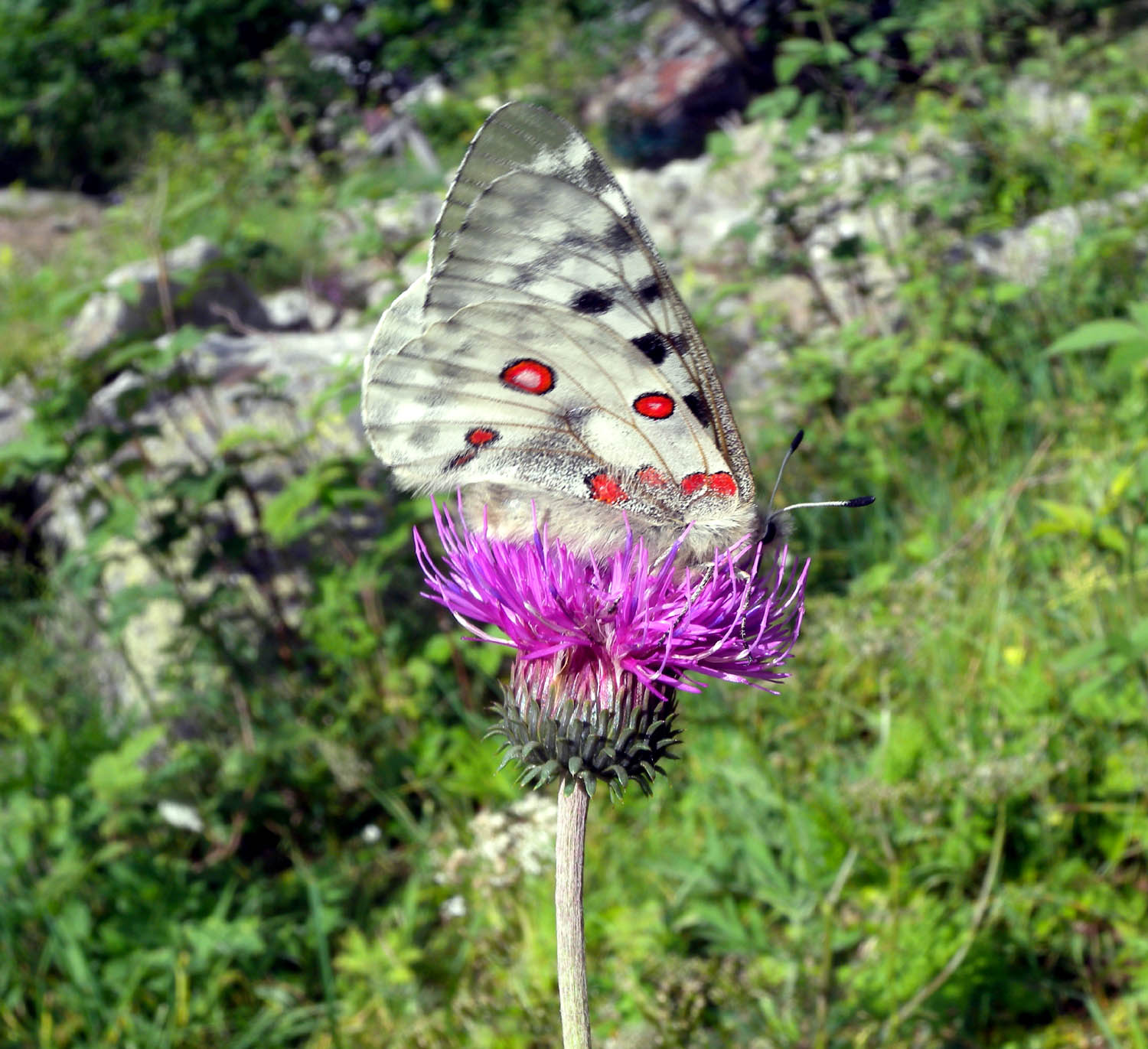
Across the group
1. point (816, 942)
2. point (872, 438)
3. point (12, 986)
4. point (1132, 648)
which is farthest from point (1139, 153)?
point (12, 986)

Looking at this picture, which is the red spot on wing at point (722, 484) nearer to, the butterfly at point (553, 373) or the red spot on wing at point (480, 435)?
the butterfly at point (553, 373)

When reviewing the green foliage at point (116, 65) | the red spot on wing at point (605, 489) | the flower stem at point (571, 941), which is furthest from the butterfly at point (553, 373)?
the green foliage at point (116, 65)

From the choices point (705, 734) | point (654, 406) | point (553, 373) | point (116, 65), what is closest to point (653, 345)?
point (654, 406)

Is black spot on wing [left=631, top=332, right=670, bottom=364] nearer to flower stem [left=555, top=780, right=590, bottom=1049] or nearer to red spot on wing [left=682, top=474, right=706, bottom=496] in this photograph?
red spot on wing [left=682, top=474, right=706, bottom=496]

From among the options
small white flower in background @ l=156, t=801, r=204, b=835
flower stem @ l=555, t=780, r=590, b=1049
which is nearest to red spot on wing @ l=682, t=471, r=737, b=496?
flower stem @ l=555, t=780, r=590, b=1049

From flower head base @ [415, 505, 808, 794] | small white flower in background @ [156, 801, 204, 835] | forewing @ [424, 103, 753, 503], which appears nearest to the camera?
flower head base @ [415, 505, 808, 794]

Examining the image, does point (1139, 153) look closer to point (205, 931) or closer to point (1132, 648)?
point (1132, 648)

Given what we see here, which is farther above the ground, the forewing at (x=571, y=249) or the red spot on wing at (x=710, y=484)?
the forewing at (x=571, y=249)
